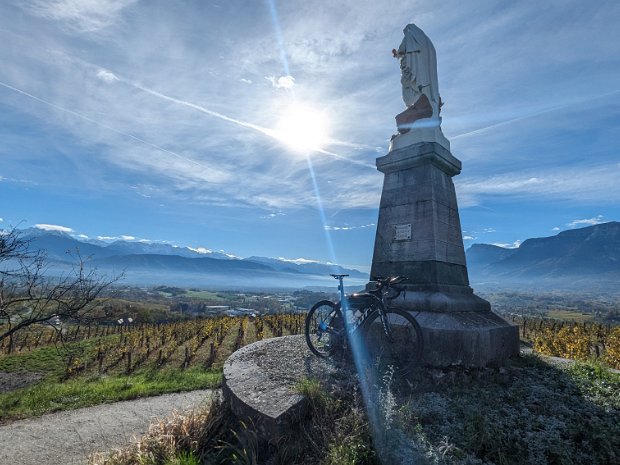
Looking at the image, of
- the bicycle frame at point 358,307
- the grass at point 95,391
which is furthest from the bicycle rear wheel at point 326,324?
the grass at point 95,391

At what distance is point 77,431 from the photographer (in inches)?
301

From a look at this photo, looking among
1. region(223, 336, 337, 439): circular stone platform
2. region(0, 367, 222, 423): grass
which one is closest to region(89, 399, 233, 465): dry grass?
region(223, 336, 337, 439): circular stone platform

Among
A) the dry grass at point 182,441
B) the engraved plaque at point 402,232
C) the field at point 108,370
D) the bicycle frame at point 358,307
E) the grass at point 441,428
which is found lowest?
the field at point 108,370

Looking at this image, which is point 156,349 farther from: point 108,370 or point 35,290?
point 35,290

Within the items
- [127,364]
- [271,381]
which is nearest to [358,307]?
[271,381]

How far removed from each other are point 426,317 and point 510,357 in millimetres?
1868

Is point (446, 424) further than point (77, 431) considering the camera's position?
No

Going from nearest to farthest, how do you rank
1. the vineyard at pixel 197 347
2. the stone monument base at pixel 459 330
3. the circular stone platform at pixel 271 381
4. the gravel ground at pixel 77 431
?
the circular stone platform at pixel 271 381
the stone monument base at pixel 459 330
the gravel ground at pixel 77 431
the vineyard at pixel 197 347

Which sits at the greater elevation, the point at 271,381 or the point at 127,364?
the point at 271,381

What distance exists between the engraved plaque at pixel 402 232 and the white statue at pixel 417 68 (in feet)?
9.40

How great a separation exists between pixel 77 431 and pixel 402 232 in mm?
8237

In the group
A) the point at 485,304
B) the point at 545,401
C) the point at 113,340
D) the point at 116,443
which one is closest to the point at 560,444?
the point at 545,401

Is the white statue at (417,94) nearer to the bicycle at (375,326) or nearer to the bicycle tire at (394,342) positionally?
the bicycle at (375,326)

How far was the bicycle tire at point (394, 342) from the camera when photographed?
5.93 m
